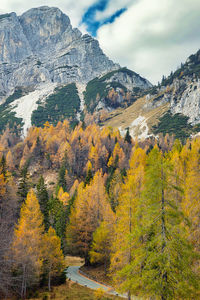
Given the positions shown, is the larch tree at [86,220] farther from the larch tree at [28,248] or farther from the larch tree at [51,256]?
the larch tree at [28,248]

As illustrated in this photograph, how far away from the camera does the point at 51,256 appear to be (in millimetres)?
29047

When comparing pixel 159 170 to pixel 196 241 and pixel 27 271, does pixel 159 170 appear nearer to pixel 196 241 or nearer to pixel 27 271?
pixel 196 241

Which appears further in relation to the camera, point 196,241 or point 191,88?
point 191,88

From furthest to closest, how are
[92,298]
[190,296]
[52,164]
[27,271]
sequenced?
[52,164]
[27,271]
[92,298]
[190,296]

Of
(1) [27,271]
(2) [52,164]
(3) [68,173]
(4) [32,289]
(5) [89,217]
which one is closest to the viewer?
(1) [27,271]

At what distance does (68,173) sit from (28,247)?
53.2 m

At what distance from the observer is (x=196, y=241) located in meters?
17.0

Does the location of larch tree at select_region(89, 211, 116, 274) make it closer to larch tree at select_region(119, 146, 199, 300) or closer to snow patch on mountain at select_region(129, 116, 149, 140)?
larch tree at select_region(119, 146, 199, 300)

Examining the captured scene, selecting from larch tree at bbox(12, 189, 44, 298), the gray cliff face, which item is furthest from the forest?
the gray cliff face

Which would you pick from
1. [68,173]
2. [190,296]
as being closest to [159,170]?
[190,296]

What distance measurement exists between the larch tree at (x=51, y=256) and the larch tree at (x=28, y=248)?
876 millimetres

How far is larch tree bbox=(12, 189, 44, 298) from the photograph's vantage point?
984 inches

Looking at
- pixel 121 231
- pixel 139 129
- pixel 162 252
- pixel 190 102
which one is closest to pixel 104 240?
pixel 121 231

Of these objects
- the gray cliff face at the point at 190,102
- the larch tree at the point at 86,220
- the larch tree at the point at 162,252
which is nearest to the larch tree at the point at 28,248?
the larch tree at the point at 86,220
